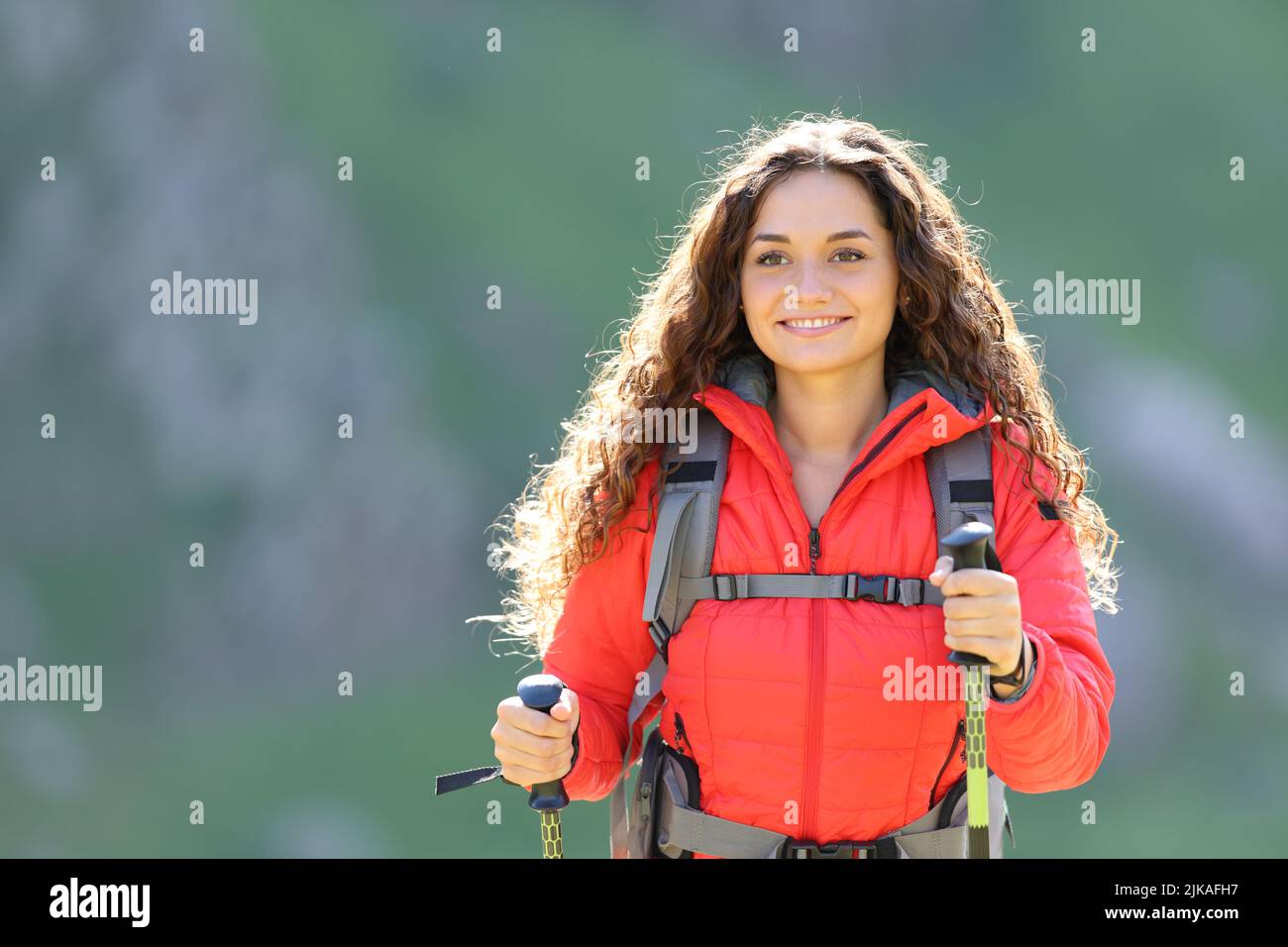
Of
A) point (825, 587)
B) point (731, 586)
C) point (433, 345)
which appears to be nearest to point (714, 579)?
point (731, 586)

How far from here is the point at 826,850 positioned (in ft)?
7.80

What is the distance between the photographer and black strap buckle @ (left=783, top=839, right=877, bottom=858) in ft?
7.78

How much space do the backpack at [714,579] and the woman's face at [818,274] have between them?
0.13 meters

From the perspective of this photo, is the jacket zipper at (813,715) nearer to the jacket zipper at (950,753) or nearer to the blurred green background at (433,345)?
the jacket zipper at (950,753)

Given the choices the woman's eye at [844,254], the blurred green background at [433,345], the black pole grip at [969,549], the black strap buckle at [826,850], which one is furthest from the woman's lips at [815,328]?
the blurred green background at [433,345]

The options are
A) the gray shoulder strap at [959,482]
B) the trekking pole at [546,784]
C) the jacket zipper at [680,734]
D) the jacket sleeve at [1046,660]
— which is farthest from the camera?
the jacket zipper at [680,734]

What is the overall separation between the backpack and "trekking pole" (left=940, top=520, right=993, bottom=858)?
13cm

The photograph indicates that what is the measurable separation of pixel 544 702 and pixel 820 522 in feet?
1.87

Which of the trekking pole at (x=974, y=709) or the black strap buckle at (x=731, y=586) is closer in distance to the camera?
the trekking pole at (x=974, y=709)

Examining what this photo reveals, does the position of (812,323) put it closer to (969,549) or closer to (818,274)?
(818,274)

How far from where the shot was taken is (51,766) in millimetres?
6883

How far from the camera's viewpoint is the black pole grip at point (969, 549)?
208 centimetres
